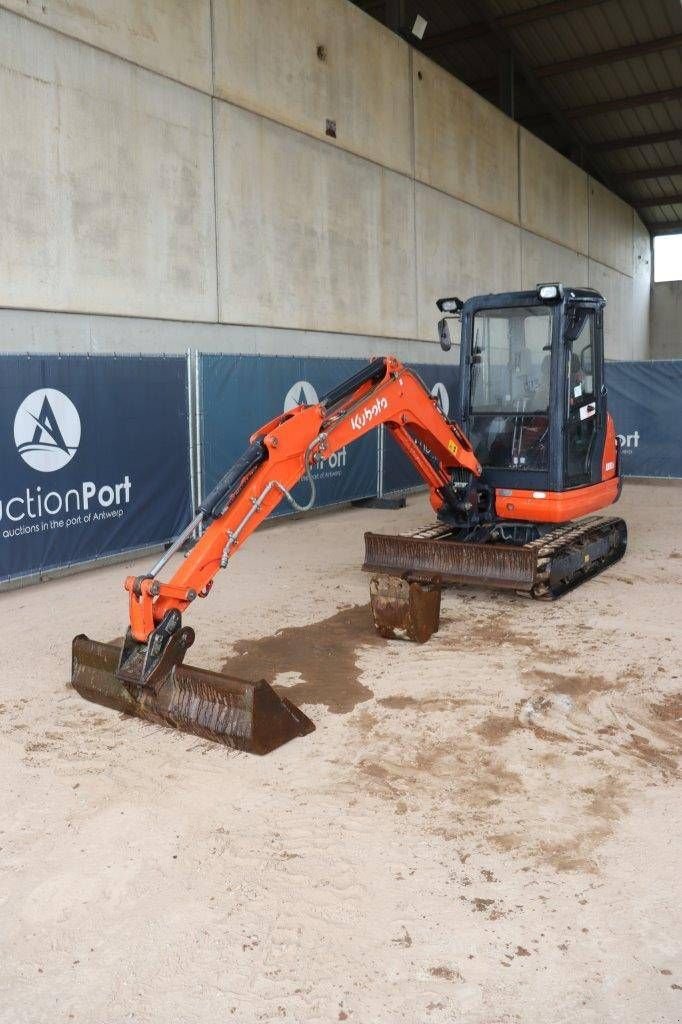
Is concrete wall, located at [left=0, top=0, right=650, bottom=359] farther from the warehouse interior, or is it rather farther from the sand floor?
the sand floor

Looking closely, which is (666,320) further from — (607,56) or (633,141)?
(607,56)

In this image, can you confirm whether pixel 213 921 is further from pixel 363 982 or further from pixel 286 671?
pixel 286 671

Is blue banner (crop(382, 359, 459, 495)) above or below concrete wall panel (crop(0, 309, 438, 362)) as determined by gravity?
below

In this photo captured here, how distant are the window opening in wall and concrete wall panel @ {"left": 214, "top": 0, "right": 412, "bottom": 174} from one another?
16604mm

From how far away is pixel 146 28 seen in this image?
9.84m

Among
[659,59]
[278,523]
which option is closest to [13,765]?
[278,523]

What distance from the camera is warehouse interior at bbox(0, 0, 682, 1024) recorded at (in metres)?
3.18

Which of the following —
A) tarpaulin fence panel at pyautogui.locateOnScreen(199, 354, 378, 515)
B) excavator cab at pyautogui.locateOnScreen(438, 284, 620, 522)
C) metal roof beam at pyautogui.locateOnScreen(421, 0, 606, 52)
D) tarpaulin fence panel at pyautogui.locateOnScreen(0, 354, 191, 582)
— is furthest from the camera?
metal roof beam at pyautogui.locateOnScreen(421, 0, 606, 52)

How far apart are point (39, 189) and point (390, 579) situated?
5494mm

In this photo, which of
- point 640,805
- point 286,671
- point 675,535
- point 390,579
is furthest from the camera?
point 675,535

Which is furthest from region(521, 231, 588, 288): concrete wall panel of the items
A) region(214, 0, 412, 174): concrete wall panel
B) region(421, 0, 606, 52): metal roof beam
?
region(214, 0, 412, 174): concrete wall panel

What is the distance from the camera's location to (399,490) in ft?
45.8

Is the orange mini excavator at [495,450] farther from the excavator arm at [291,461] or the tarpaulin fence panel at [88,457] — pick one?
the tarpaulin fence panel at [88,457]

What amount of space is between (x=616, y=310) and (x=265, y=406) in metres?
17.3
